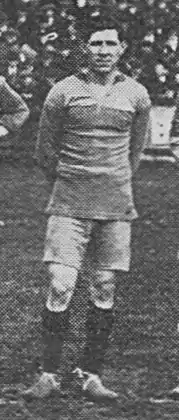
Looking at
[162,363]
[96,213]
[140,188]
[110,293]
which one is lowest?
[140,188]

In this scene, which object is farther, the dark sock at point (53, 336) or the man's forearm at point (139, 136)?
the man's forearm at point (139, 136)

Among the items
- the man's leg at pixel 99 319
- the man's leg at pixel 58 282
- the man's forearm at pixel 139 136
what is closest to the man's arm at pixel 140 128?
the man's forearm at pixel 139 136

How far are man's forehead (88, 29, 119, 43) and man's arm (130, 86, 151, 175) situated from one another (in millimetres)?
256

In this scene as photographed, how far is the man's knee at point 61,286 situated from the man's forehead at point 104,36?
0.92 metres

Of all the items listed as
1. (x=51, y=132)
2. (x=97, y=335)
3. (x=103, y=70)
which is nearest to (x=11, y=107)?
(x=51, y=132)

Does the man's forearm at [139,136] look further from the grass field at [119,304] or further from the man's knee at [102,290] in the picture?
the grass field at [119,304]

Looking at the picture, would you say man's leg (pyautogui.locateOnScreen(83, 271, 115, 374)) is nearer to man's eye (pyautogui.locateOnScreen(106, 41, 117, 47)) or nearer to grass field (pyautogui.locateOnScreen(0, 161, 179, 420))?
grass field (pyautogui.locateOnScreen(0, 161, 179, 420))

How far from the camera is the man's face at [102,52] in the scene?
4785mm

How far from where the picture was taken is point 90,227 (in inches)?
191

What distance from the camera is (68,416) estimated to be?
15.3ft

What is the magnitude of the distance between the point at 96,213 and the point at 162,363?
2.46ft

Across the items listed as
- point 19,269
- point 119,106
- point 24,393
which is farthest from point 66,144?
point 19,269

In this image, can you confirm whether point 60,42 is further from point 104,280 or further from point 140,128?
point 104,280

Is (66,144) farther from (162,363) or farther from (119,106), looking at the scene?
(162,363)
